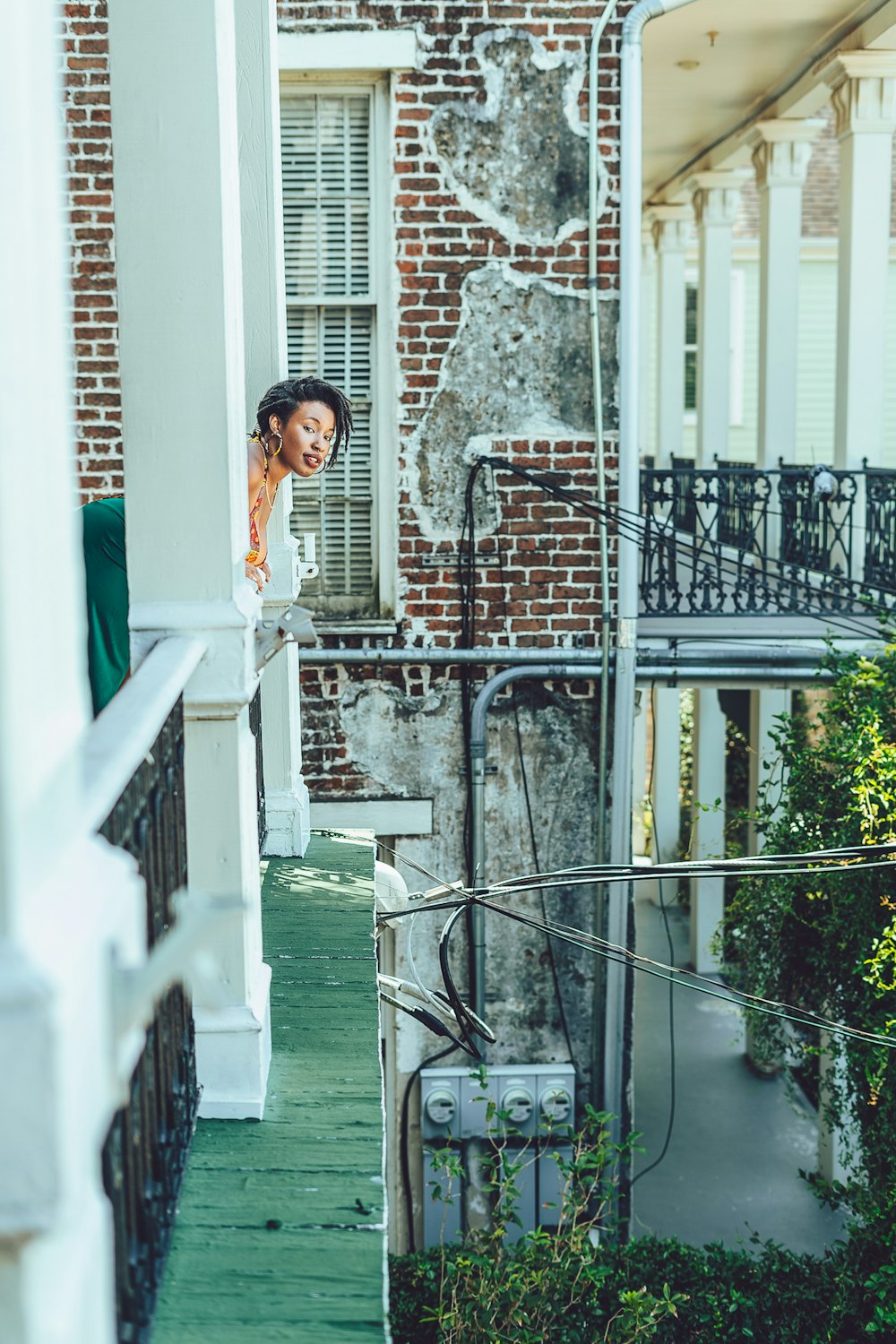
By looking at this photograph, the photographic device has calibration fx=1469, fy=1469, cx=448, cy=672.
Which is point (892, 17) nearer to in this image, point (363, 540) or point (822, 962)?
point (363, 540)

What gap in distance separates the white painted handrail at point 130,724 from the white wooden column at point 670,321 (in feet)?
44.3

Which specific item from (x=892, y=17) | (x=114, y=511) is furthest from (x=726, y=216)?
(x=114, y=511)

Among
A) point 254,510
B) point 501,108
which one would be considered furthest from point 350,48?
point 254,510

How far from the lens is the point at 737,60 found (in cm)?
1016

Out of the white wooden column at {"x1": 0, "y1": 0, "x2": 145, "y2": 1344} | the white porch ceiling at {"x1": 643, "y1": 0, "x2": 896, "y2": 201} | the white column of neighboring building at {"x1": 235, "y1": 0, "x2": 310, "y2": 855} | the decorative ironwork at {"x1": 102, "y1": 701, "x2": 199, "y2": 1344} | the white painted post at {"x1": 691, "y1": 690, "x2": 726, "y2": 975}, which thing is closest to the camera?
the white wooden column at {"x1": 0, "y1": 0, "x2": 145, "y2": 1344}

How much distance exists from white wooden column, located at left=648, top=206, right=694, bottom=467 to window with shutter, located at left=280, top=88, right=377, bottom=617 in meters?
8.31

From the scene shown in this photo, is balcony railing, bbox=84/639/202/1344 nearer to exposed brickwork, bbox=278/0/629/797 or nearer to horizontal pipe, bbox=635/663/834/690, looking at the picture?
exposed brickwork, bbox=278/0/629/797

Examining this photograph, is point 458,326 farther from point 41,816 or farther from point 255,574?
point 41,816

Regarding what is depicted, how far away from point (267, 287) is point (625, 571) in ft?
11.5

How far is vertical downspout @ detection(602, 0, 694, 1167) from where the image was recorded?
309 inches

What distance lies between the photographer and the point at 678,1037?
13016mm

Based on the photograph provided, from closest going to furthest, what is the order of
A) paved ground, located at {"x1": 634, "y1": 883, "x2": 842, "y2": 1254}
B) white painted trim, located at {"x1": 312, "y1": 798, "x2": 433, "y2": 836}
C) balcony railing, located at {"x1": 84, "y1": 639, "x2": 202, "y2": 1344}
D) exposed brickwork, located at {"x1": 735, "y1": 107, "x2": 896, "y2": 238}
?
balcony railing, located at {"x1": 84, "y1": 639, "x2": 202, "y2": 1344} < white painted trim, located at {"x1": 312, "y1": 798, "x2": 433, "y2": 836} < paved ground, located at {"x1": 634, "y1": 883, "x2": 842, "y2": 1254} < exposed brickwork, located at {"x1": 735, "y1": 107, "x2": 896, "y2": 238}

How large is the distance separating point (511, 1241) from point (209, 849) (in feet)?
19.8

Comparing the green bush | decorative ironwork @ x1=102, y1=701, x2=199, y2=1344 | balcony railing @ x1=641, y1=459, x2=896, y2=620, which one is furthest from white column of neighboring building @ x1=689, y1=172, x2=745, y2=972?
decorative ironwork @ x1=102, y1=701, x2=199, y2=1344
